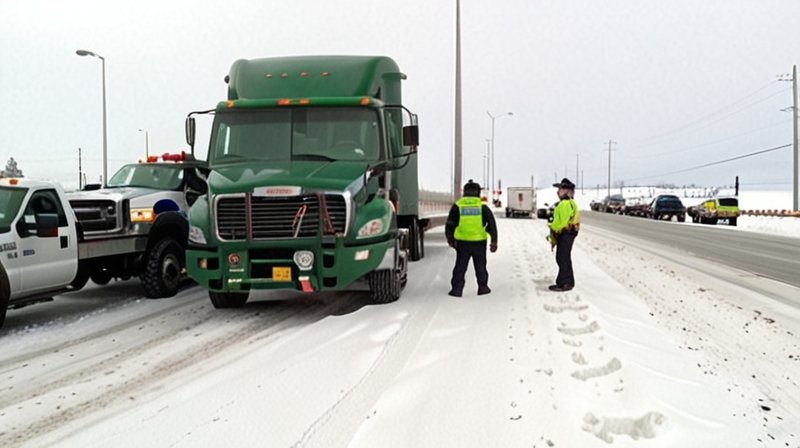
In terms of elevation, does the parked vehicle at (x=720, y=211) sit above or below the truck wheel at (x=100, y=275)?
above

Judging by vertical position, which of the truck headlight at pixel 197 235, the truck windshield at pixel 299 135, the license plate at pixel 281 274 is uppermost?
the truck windshield at pixel 299 135

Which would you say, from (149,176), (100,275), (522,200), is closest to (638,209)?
(522,200)

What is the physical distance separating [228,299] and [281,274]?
173 centimetres

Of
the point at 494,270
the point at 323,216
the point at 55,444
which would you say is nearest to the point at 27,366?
the point at 55,444

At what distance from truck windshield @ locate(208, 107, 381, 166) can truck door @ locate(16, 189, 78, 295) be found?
2175mm

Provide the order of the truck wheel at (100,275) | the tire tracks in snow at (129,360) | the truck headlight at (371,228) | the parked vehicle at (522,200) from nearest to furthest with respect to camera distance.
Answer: the tire tracks in snow at (129,360) < the truck headlight at (371,228) < the truck wheel at (100,275) < the parked vehicle at (522,200)

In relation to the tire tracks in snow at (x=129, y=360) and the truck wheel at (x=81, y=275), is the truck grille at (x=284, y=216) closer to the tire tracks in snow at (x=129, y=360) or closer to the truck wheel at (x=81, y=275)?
the tire tracks in snow at (x=129, y=360)

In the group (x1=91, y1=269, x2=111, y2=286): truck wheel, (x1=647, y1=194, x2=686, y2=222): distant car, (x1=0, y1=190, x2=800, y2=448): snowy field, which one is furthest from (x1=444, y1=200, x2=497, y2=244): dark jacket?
(x1=647, y1=194, x2=686, y2=222): distant car

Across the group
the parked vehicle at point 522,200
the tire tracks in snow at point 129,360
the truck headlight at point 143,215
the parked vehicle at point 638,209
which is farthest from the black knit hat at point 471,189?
the parked vehicle at point 638,209

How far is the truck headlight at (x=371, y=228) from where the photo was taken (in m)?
7.66

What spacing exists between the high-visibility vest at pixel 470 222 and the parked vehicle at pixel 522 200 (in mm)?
37454

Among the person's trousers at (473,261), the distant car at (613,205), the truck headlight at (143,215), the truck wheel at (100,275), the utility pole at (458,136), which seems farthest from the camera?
the distant car at (613,205)

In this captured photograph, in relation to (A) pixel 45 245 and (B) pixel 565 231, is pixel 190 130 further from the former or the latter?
(B) pixel 565 231

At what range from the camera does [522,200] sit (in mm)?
46281
